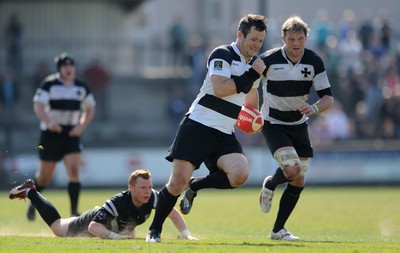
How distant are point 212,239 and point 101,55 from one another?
2052 cm

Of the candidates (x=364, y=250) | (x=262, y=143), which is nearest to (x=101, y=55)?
(x=262, y=143)

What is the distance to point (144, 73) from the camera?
32.8 meters

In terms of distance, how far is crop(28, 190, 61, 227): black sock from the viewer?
1223 centimetres

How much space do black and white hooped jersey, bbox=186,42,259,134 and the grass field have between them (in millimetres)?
1338

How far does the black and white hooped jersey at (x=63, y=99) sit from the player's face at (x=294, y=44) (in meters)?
5.10

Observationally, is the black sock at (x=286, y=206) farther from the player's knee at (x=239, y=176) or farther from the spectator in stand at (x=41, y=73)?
the spectator in stand at (x=41, y=73)

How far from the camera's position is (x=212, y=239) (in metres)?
11.9

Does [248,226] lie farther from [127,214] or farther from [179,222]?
[127,214]

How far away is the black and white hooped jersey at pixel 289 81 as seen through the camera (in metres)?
11.8

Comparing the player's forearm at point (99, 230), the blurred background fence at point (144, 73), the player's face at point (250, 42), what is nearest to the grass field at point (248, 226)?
the player's forearm at point (99, 230)

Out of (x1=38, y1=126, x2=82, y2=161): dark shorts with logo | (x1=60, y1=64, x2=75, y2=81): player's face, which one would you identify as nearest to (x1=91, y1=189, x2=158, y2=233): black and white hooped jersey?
(x1=38, y1=126, x2=82, y2=161): dark shorts with logo

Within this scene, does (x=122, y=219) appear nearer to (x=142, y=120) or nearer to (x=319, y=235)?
(x=319, y=235)

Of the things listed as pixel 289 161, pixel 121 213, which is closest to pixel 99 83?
pixel 121 213

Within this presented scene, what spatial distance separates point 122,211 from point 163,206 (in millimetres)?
692
